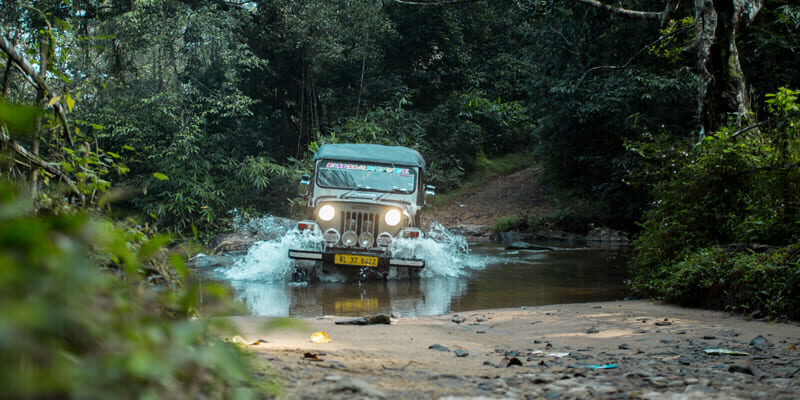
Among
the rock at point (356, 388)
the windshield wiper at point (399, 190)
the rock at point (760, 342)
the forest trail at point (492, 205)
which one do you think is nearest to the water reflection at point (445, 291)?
the windshield wiper at point (399, 190)

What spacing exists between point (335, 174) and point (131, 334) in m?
9.42

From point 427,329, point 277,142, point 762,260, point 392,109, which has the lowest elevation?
point 427,329

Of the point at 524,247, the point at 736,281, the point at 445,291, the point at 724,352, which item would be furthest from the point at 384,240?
the point at 524,247

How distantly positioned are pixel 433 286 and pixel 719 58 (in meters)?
5.44

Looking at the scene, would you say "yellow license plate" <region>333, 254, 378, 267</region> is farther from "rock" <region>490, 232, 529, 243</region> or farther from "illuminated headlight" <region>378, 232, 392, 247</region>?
"rock" <region>490, 232, 529, 243</region>

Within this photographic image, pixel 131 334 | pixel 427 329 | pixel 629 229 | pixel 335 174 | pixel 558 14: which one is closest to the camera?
pixel 131 334

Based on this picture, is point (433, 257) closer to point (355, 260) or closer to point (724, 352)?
point (355, 260)

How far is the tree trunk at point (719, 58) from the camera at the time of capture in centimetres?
845

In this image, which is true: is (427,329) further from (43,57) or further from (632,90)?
(632,90)

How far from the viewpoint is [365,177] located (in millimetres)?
10359

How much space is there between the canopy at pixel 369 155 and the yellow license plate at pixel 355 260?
213 cm

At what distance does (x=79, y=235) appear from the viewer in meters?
1.03

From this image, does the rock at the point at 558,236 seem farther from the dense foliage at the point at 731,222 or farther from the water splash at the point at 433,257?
the dense foliage at the point at 731,222

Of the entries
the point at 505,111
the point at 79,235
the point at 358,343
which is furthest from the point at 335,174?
the point at 505,111
